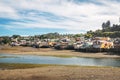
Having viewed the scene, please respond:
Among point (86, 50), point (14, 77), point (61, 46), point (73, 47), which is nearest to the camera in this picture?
point (14, 77)

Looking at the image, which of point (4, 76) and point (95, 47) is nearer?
point (4, 76)

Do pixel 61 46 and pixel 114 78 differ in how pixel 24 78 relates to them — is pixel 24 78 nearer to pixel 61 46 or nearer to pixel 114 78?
pixel 114 78

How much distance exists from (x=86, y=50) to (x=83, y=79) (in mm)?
82332

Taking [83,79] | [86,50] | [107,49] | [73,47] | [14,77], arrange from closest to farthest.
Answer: [83,79] → [14,77] → [107,49] → [86,50] → [73,47]

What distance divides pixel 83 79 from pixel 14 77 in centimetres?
825

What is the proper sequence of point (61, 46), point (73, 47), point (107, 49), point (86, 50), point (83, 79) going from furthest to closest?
point (61, 46) < point (73, 47) < point (86, 50) < point (107, 49) < point (83, 79)

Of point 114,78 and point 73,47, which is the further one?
point 73,47

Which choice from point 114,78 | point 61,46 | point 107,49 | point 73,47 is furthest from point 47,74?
point 61,46

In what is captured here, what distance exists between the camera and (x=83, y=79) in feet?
101

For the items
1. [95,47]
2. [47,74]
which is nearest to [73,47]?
[95,47]

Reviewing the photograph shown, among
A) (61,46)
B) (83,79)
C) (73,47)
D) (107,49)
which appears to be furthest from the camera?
(61,46)

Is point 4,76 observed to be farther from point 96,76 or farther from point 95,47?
point 95,47

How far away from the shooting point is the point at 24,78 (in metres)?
32.4

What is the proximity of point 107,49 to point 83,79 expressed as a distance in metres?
75.7
